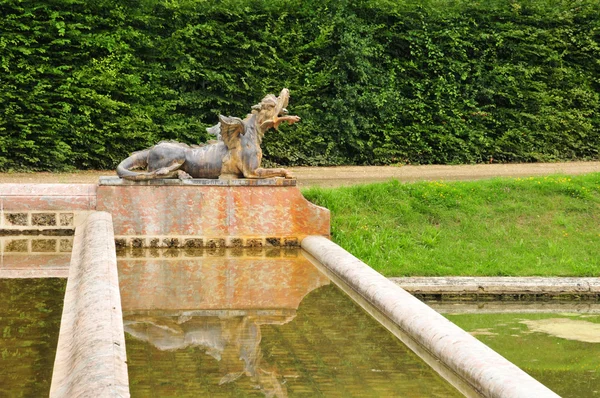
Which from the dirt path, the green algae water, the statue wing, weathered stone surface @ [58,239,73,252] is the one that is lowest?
weathered stone surface @ [58,239,73,252]

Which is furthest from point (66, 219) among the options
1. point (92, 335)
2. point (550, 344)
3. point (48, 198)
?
point (92, 335)

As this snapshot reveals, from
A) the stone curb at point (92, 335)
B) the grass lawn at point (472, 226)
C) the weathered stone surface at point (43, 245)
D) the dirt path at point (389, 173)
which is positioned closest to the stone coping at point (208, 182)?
the weathered stone surface at point (43, 245)

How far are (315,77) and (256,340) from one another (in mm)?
10534

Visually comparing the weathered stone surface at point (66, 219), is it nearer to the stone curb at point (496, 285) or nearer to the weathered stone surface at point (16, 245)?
the weathered stone surface at point (16, 245)

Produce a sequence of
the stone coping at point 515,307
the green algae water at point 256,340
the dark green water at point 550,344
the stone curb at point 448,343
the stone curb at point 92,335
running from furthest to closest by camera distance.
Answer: the stone coping at point 515,307 → the dark green water at point 550,344 → the green algae water at point 256,340 → the stone curb at point 448,343 → the stone curb at point 92,335

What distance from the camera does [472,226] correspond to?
11.4 m

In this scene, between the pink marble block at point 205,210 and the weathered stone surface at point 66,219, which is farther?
the weathered stone surface at point 66,219

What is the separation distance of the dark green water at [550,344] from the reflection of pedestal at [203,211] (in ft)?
7.42

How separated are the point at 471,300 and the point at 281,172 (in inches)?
90.6

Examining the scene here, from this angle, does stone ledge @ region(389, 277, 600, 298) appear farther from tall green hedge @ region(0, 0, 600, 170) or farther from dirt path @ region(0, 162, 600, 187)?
tall green hedge @ region(0, 0, 600, 170)

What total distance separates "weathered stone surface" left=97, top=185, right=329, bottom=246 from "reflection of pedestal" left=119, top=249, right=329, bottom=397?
1.75ft

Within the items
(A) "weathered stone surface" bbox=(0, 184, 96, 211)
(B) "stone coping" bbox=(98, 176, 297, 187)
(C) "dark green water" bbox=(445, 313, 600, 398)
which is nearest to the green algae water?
(C) "dark green water" bbox=(445, 313, 600, 398)

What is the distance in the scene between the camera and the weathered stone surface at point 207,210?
32.7ft

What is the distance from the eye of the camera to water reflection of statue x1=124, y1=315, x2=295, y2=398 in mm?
5094
